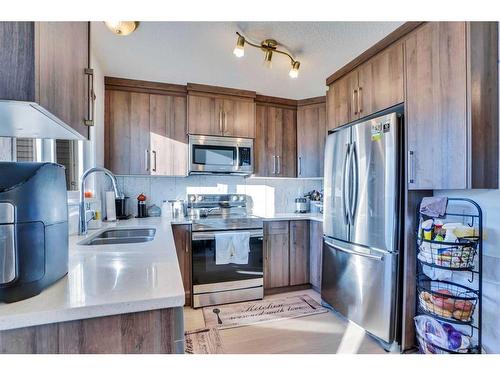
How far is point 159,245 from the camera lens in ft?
4.33

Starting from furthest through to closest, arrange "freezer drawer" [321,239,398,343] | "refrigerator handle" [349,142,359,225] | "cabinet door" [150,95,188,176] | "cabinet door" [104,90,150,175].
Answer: "cabinet door" [150,95,188,176]
"cabinet door" [104,90,150,175]
"refrigerator handle" [349,142,359,225]
"freezer drawer" [321,239,398,343]

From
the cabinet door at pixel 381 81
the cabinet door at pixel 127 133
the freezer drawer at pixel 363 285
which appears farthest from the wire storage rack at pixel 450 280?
the cabinet door at pixel 127 133

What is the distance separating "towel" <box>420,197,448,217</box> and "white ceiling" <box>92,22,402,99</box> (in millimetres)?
1245

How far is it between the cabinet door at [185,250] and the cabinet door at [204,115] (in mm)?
1082

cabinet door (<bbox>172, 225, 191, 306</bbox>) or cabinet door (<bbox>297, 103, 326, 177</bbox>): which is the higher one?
cabinet door (<bbox>297, 103, 326, 177</bbox>)

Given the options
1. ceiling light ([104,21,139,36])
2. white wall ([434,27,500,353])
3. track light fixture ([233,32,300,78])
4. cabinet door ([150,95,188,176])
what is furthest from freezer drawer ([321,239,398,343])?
ceiling light ([104,21,139,36])

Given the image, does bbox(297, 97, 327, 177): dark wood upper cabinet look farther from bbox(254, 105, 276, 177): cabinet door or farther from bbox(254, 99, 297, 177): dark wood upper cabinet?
bbox(254, 105, 276, 177): cabinet door

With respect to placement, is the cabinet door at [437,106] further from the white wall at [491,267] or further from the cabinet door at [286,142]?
the cabinet door at [286,142]

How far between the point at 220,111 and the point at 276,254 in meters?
1.77

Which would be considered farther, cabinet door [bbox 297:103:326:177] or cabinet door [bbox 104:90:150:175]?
cabinet door [bbox 297:103:326:177]

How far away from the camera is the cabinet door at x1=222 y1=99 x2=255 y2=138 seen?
9.61 ft
